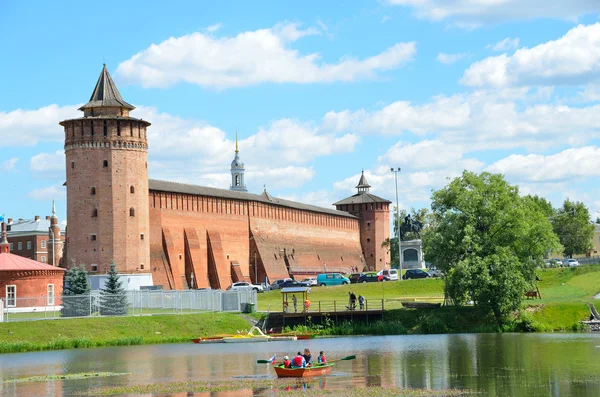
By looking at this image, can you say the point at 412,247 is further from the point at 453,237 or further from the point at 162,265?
the point at 453,237

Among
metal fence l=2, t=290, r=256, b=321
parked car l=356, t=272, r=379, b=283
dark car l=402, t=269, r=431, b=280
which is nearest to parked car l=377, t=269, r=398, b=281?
parked car l=356, t=272, r=379, b=283

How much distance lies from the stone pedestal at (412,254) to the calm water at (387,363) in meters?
53.9

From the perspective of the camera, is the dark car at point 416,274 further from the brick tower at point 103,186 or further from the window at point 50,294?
the window at point 50,294

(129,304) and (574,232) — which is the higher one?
(574,232)

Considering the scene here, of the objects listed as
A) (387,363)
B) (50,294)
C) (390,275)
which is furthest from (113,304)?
(390,275)

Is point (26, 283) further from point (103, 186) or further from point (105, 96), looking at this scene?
point (105, 96)

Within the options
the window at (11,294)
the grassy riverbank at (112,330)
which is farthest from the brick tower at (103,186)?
the grassy riverbank at (112,330)

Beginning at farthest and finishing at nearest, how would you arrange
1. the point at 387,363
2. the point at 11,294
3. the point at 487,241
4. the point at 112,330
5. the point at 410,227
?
1. the point at 410,227
2. the point at 11,294
3. the point at 487,241
4. the point at 112,330
5. the point at 387,363

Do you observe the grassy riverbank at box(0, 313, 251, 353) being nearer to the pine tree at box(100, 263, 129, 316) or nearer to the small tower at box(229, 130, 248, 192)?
the pine tree at box(100, 263, 129, 316)

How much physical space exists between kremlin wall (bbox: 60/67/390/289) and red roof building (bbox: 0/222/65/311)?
48.2 ft

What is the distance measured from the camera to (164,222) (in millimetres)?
79188

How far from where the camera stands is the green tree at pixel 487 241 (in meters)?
47.2

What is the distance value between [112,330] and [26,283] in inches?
331

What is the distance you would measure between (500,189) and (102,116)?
31.5m
